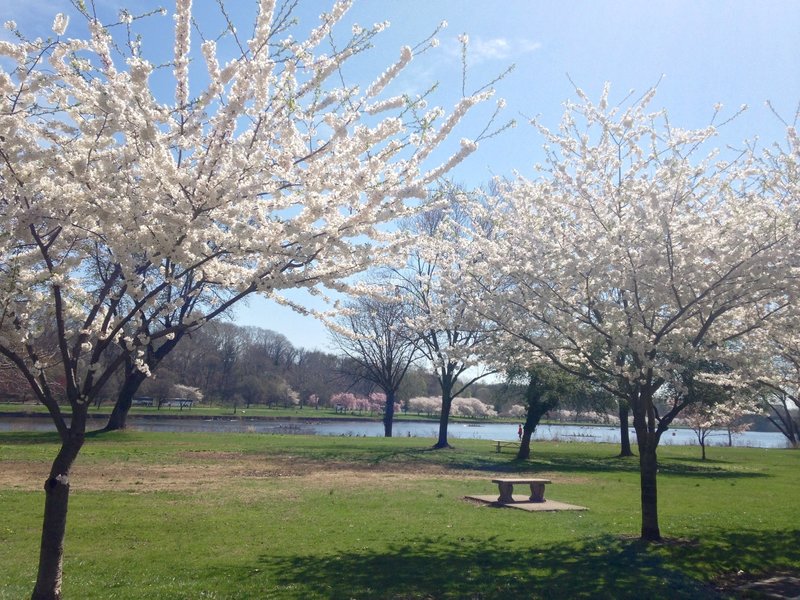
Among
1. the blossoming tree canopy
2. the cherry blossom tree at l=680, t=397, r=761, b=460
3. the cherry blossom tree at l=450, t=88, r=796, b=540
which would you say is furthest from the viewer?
the cherry blossom tree at l=680, t=397, r=761, b=460

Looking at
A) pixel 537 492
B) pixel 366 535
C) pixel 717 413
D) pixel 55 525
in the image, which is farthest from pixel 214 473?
pixel 717 413

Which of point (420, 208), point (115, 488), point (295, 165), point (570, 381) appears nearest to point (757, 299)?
point (420, 208)

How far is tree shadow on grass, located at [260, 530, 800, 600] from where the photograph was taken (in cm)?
657

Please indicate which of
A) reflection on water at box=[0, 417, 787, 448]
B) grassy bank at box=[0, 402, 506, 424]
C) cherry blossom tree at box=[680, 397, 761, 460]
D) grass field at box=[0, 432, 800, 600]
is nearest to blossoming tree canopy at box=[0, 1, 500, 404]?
grass field at box=[0, 432, 800, 600]

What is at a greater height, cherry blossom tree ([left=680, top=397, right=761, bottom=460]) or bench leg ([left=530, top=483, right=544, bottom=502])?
cherry blossom tree ([left=680, top=397, right=761, bottom=460])

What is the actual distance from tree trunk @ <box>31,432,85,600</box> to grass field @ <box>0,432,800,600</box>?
1.11m

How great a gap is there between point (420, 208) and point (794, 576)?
20.4 ft

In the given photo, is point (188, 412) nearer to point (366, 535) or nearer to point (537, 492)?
point (537, 492)

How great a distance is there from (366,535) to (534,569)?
270cm

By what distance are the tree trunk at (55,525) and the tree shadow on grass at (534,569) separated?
2.24 meters

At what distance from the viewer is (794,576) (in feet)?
24.6

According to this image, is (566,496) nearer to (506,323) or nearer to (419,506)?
(419,506)

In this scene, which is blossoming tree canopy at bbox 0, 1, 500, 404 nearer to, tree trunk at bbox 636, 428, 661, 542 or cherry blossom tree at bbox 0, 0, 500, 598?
cherry blossom tree at bbox 0, 0, 500, 598

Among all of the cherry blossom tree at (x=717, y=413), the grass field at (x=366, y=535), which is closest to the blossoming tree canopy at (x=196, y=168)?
the grass field at (x=366, y=535)
